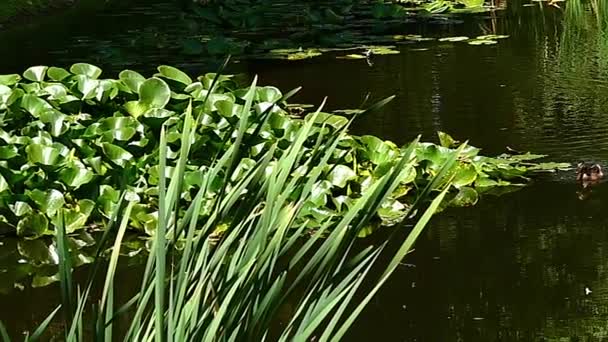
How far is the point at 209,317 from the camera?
1833 mm

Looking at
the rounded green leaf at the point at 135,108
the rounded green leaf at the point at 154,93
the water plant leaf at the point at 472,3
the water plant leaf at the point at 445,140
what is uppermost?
the rounded green leaf at the point at 154,93

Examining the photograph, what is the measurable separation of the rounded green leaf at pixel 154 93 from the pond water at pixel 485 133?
119cm

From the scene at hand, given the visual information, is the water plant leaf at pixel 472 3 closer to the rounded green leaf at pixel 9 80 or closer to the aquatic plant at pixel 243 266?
the rounded green leaf at pixel 9 80

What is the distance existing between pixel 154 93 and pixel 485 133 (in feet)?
6.99

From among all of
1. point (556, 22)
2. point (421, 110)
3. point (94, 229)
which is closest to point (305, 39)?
point (556, 22)

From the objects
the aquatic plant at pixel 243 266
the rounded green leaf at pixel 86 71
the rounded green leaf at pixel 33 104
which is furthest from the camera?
A: the rounded green leaf at pixel 86 71

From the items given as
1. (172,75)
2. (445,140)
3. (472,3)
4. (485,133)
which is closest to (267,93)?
(172,75)

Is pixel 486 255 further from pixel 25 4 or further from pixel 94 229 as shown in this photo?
pixel 25 4

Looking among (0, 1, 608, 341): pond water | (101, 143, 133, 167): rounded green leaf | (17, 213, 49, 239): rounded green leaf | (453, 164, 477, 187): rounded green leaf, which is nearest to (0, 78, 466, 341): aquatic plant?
(0, 1, 608, 341): pond water

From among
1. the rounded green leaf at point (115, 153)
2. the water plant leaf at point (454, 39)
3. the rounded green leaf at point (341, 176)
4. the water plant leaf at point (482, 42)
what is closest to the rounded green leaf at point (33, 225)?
the rounded green leaf at point (115, 153)

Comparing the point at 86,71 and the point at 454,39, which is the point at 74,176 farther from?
the point at 454,39

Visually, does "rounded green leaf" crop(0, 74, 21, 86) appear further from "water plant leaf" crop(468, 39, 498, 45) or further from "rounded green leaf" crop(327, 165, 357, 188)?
"water plant leaf" crop(468, 39, 498, 45)

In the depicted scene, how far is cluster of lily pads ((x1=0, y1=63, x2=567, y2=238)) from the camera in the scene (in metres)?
5.40

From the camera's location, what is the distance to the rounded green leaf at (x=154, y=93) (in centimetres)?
605
